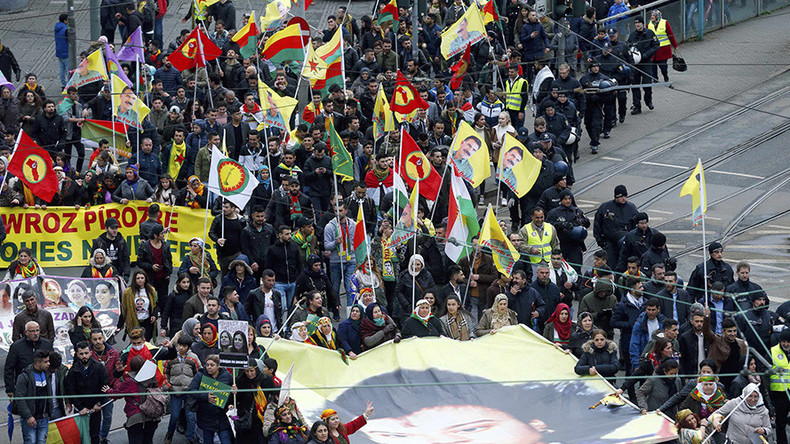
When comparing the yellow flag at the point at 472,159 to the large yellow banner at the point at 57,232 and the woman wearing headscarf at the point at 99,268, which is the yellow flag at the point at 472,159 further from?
the woman wearing headscarf at the point at 99,268

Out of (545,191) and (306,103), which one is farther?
(306,103)

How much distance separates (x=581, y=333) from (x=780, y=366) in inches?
90.4

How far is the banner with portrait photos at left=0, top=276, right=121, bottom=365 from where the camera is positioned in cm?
1814

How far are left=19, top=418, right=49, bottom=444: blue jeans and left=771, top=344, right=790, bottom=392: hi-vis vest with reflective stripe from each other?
7.90m

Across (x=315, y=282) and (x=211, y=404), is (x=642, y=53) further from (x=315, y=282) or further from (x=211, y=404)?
(x=211, y=404)

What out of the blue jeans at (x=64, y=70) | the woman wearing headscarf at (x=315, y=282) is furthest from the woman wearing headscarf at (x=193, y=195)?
the blue jeans at (x=64, y=70)

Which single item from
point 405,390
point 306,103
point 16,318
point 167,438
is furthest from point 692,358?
point 306,103

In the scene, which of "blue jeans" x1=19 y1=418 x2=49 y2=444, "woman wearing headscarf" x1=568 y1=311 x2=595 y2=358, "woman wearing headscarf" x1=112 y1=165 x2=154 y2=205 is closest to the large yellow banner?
"woman wearing headscarf" x1=112 y1=165 x2=154 y2=205

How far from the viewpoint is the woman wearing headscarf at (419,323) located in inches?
706

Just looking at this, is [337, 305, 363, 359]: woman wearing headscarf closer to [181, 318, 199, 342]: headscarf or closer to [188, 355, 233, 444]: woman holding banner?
[181, 318, 199, 342]: headscarf

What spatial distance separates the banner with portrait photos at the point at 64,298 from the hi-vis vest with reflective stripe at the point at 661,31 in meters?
14.6

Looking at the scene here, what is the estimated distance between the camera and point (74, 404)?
53.4 ft

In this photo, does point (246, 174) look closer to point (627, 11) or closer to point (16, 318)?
point (16, 318)

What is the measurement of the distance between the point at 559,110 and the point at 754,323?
8185 millimetres
